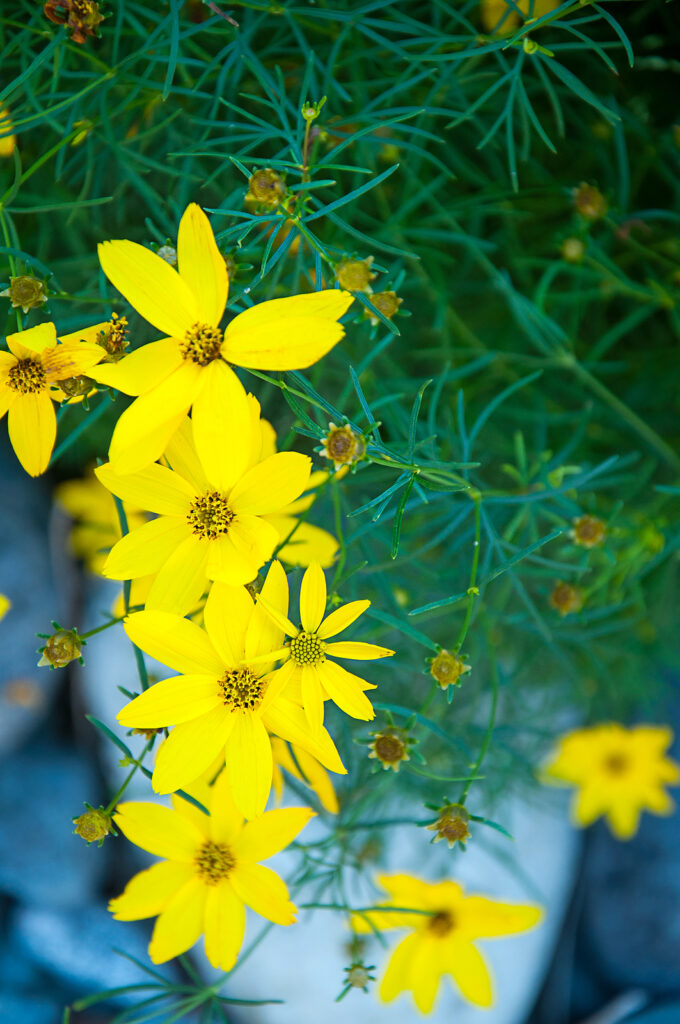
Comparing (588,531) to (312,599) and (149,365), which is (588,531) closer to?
(312,599)

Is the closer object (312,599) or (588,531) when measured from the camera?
(312,599)

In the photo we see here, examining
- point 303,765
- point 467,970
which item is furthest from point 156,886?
point 467,970

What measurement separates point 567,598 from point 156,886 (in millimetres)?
469

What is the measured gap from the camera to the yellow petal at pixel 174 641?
53 cm

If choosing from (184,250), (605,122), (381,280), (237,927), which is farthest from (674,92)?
(237,927)

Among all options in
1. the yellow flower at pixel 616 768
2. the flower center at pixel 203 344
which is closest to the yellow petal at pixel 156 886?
the flower center at pixel 203 344

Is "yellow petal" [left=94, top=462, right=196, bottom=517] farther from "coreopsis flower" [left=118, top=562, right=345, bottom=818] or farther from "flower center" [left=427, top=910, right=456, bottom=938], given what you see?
"flower center" [left=427, top=910, right=456, bottom=938]

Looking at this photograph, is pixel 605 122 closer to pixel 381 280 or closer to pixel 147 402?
pixel 381 280

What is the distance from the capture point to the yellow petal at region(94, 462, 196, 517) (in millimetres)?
555

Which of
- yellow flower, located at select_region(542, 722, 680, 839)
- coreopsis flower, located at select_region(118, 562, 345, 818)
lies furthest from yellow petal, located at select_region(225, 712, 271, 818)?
yellow flower, located at select_region(542, 722, 680, 839)

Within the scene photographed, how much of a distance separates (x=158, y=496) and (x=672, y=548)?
0.58 metres

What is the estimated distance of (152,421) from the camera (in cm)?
52

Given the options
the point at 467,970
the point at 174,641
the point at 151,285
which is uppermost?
the point at 151,285

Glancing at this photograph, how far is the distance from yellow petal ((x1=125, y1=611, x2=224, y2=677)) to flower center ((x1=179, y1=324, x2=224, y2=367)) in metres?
0.17
